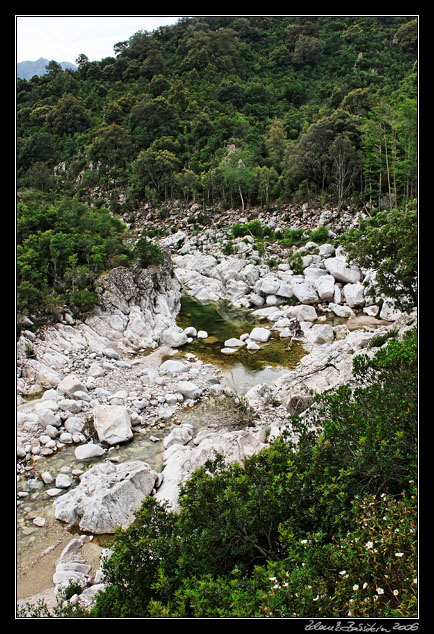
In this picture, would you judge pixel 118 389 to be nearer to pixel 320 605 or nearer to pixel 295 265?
pixel 320 605

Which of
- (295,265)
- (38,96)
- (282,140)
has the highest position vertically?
(38,96)

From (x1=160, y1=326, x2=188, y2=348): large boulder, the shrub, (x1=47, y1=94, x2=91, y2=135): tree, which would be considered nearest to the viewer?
the shrub

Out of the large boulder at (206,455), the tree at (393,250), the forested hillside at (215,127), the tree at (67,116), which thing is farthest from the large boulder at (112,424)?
the tree at (67,116)

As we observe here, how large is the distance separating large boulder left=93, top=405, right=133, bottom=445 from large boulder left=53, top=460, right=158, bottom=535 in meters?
1.83

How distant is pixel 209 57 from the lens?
70.9 m

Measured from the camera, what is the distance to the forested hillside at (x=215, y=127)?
31.2 m

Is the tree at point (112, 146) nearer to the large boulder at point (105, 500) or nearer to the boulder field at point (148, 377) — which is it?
the boulder field at point (148, 377)

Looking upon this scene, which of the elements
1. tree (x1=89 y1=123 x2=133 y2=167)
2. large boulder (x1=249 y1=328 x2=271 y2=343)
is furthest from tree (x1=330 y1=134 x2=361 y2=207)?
tree (x1=89 y1=123 x2=133 y2=167)

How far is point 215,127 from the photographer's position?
5584 cm

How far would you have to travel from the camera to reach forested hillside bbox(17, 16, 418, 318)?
1227 inches

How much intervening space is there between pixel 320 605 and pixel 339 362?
11.0 m

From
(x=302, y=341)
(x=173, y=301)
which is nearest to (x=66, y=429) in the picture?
(x=302, y=341)

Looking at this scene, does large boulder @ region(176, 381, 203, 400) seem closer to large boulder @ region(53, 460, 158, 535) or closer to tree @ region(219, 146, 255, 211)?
large boulder @ region(53, 460, 158, 535)

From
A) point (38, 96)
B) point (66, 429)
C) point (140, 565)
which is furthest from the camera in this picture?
point (38, 96)
